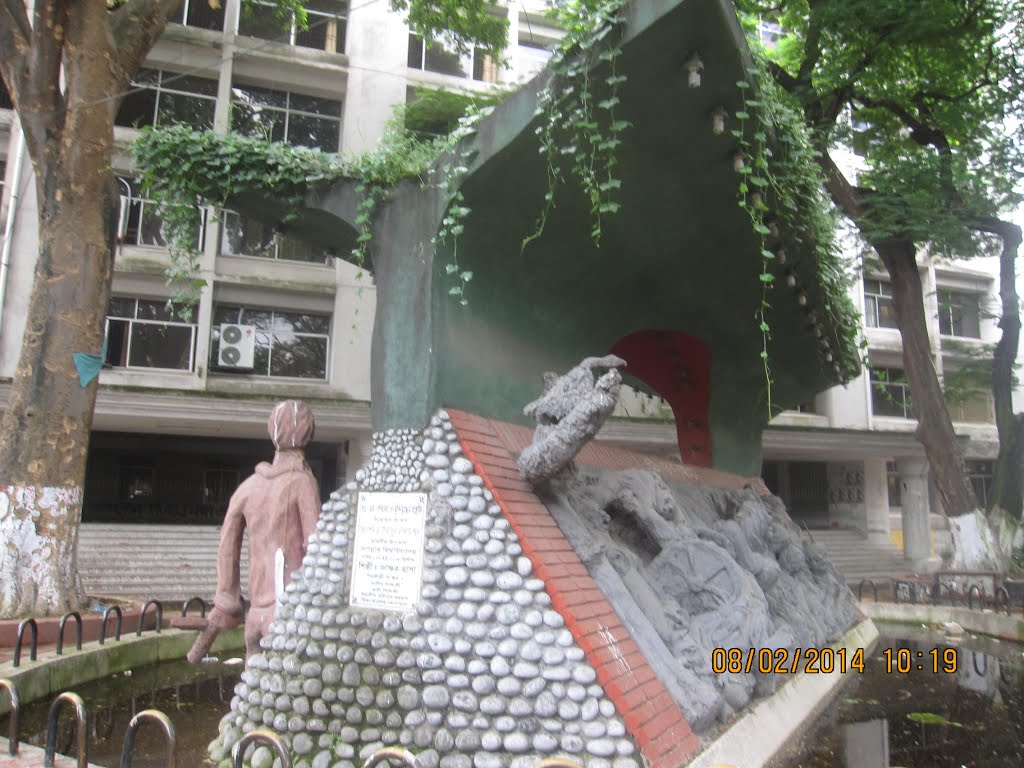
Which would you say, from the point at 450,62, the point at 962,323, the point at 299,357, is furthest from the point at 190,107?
the point at 962,323

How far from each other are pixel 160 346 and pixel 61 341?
7.33 m

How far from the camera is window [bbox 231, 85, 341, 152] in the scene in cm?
1772

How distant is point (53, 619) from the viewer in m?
8.70

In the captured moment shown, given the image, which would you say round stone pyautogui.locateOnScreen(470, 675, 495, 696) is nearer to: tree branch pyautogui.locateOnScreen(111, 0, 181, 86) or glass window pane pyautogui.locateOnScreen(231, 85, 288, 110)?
tree branch pyautogui.locateOnScreen(111, 0, 181, 86)

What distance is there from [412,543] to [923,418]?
1260cm

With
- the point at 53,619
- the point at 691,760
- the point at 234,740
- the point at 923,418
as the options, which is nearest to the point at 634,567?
the point at 691,760

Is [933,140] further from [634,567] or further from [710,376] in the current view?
[634,567]

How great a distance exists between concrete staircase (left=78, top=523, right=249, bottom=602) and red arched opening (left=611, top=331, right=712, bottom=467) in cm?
794

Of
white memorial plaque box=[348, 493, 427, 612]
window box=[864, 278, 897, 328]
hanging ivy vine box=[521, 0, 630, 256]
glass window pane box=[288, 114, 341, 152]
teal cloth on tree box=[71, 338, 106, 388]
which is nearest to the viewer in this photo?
hanging ivy vine box=[521, 0, 630, 256]

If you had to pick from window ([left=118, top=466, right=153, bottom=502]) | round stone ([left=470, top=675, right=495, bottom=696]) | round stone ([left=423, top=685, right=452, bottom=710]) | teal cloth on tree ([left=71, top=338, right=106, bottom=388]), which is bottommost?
round stone ([left=423, top=685, right=452, bottom=710])

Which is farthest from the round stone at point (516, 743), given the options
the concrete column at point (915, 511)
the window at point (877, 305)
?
the window at point (877, 305)

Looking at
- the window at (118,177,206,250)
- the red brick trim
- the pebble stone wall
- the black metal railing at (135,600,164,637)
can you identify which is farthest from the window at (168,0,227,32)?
the pebble stone wall

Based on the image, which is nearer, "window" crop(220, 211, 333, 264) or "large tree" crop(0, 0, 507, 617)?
"large tree" crop(0, 0, 507, 617)

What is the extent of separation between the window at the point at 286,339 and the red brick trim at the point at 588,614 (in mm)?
11974
